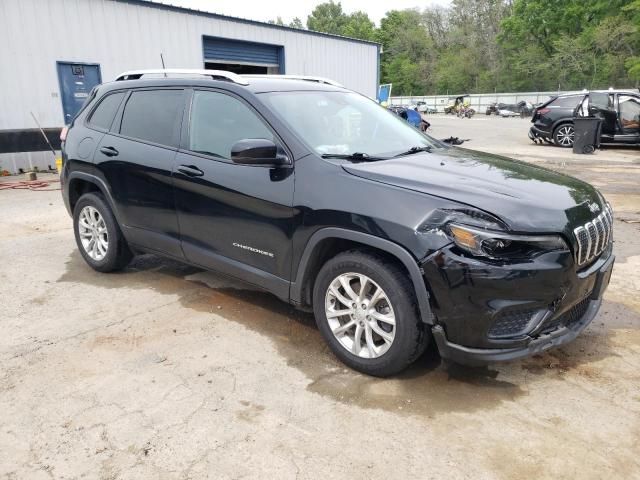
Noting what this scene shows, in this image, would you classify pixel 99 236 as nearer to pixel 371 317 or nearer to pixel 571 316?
Result: pixel 371 317

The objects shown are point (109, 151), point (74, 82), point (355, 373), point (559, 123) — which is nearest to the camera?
point (355, 373)

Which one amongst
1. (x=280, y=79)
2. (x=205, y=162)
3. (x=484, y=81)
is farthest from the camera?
(x=484, y=81)

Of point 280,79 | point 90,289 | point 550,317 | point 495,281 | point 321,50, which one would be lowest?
point 90,289

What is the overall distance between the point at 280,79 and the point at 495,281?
2.42m

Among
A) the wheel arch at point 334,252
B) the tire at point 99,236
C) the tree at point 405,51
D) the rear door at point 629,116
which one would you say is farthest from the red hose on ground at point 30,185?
the tree at point 405,51

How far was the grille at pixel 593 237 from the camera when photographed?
9.40ft

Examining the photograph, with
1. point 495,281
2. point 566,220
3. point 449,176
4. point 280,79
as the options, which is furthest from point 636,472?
point 280,79

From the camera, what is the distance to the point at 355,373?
10.5 ft

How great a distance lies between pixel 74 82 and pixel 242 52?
6.04 meters

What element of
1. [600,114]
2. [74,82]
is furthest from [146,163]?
[600,114]

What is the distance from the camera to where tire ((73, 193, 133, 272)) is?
4.71 meters

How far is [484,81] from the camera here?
7419 cm

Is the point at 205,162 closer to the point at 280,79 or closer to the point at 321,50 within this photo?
the point at 280,79

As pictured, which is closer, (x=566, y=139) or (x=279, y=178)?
(x=279, y=178)
